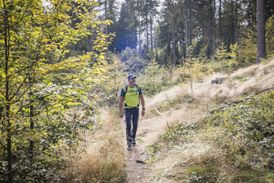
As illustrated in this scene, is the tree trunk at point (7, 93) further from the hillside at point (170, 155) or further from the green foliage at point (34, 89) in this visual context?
the hillside at point (170, 155)

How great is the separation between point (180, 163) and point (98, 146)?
5.36 feet

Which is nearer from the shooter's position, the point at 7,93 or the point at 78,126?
the point at 7,93

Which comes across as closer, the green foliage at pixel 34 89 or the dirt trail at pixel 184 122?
the green foliage at pixel 34 89

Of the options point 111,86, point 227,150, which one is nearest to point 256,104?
point 227,150

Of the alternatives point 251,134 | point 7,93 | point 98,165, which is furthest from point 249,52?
point 7,93

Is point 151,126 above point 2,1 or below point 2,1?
below

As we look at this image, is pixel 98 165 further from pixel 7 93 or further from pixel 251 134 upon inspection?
pixel 251 134

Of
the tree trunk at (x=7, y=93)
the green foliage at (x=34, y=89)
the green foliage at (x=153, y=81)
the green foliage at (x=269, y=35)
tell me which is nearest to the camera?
the tree trunk at (x=7, y=93)

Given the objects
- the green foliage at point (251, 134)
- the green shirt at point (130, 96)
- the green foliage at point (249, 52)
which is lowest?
the green foliage at point (251, 134)

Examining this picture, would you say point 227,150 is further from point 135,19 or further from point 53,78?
point 135,19

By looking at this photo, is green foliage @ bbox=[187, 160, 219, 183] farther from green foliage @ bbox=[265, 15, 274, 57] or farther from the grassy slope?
green foliage @ bbox=[265, 15, 274, 57]

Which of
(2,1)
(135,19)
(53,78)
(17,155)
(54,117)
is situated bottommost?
(17,155)

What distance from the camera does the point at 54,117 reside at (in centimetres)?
473

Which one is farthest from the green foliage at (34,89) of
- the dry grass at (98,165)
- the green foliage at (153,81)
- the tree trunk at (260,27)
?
the green foliage at (153,81)
